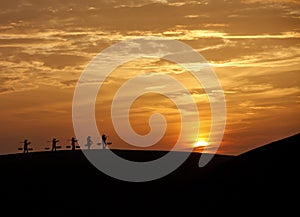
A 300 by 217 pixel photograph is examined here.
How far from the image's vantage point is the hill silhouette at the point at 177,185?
3591 centimetres

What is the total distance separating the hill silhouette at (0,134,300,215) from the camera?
35906 mm

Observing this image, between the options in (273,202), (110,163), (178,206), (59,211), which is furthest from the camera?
(110,163)

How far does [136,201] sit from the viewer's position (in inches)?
1670

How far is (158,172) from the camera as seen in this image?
183 feet

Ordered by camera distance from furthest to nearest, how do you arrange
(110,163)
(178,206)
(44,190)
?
(110,163) < (44,190) < (178,206)

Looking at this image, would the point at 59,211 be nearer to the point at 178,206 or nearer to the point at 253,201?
the point at 178,206

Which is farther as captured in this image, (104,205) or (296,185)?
(104,205)

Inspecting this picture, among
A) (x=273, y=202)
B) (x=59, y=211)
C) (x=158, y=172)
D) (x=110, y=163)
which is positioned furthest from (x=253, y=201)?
(x=110, y=163)

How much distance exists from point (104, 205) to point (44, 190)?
20.4ft

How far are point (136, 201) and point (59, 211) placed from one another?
4798mm

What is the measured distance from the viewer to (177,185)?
45.4 metres

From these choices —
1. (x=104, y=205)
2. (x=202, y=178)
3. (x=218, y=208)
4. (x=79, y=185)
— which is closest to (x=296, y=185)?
(x=218, y=208)

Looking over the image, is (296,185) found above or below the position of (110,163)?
below

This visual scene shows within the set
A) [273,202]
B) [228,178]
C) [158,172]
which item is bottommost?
[273,202]
